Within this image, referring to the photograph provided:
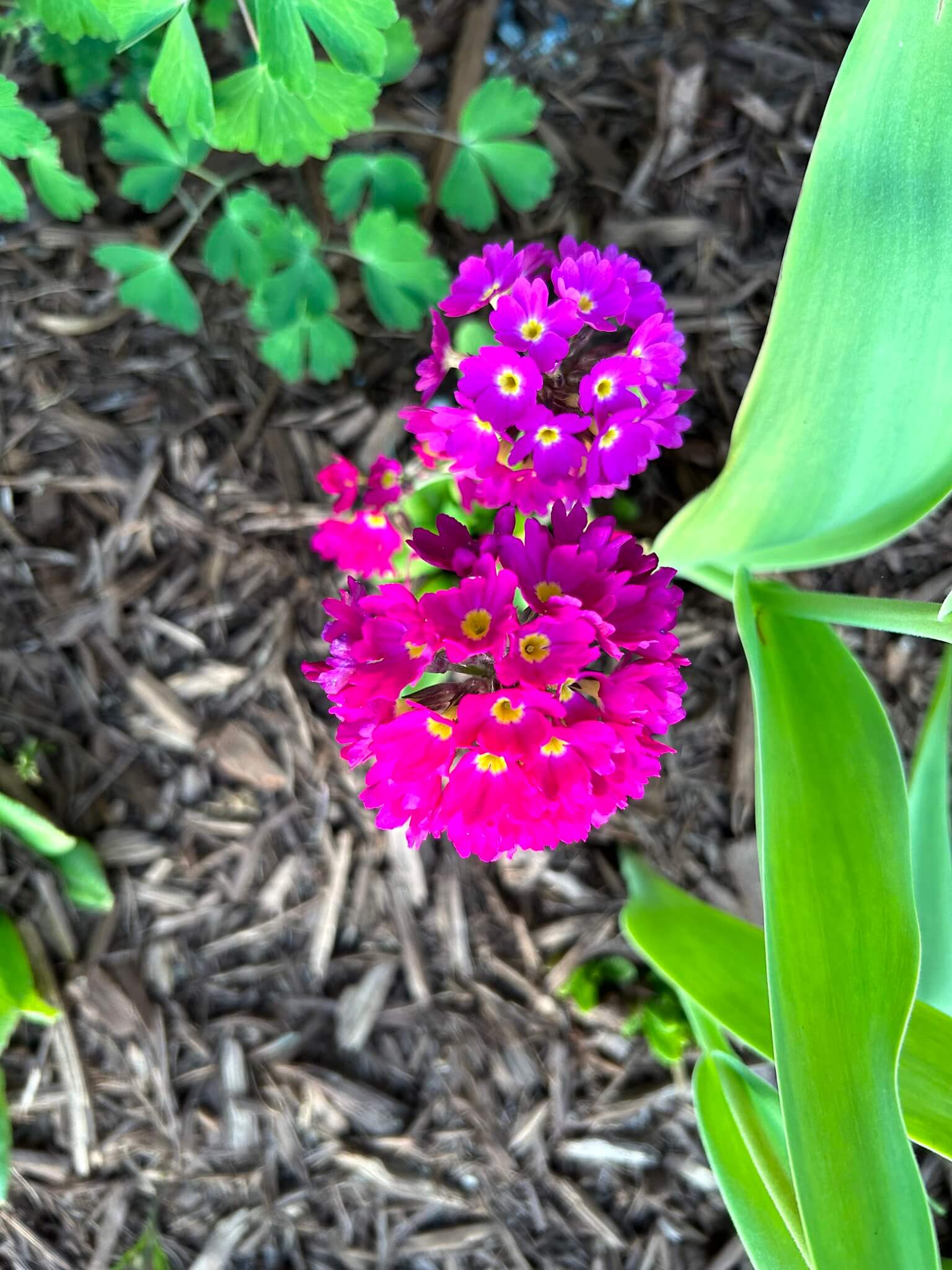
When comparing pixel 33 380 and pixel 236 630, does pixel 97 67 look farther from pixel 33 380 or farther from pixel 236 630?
pixel 236 630

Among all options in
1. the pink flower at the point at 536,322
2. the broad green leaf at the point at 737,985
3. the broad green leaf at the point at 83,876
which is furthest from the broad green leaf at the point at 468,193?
the broad green leaf at the point at 83,876

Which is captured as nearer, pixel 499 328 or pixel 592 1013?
pixel 499 328

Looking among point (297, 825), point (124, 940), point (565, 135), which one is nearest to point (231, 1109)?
point (124, 940)

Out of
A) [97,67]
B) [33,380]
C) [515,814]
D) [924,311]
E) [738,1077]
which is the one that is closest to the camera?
[515,814]

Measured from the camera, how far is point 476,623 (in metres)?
0.67

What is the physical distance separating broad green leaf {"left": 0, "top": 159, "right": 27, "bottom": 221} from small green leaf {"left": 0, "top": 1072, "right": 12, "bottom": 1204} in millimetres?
895

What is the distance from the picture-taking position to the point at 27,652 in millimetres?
1227

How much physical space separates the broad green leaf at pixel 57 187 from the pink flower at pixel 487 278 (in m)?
0.51

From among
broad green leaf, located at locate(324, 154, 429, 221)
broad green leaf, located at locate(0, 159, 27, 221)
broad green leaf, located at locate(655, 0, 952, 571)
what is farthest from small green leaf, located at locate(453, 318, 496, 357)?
broad green leaf, located at locate(0, 159, 27, 221)

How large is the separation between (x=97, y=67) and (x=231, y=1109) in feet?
4.37

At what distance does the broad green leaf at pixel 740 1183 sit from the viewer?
820mm

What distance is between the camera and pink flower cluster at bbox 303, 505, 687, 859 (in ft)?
2.14

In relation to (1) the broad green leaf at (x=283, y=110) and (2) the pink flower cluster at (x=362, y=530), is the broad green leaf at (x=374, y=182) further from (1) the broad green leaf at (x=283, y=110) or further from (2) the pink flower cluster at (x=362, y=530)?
(2) the pink flower cluster at (x=362, y=530)

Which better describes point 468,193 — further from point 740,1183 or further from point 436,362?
point 740,1183
